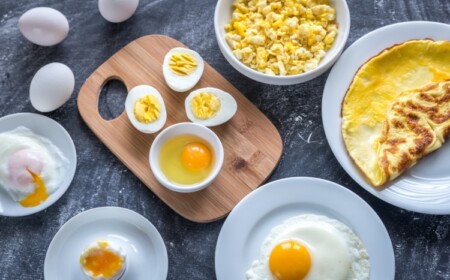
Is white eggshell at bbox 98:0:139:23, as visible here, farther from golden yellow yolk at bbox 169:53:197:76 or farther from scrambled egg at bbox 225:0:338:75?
scrambled egg at bbox 225:0:338:75

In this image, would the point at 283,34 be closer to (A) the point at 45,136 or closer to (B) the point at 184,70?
(B) the point at 184,70

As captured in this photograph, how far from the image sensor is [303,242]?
2.42 metres

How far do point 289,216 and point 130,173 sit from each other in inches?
26.8

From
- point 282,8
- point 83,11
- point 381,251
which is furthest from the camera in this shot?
point 83,11

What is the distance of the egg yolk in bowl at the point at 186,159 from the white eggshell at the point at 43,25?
67 cm

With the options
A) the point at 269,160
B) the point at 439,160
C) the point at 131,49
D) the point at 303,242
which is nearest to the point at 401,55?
the point at 439,160

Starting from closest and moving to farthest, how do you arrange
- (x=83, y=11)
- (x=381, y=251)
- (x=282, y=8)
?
(x=381, y=251) → (x=282, y=8) → (x=83, y=11)

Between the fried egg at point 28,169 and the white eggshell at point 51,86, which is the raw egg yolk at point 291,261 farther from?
the white eggshell at point 51,86

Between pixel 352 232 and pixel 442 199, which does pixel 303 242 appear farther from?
pixel 442 199

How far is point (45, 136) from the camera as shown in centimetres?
262

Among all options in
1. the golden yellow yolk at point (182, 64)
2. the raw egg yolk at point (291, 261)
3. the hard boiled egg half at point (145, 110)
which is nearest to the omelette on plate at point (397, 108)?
the raw egg yolk at point (291, 261)

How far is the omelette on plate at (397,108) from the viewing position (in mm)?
2412

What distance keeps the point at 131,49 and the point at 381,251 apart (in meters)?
1.32

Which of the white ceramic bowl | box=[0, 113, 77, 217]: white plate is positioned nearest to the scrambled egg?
the white ceramic bowl
